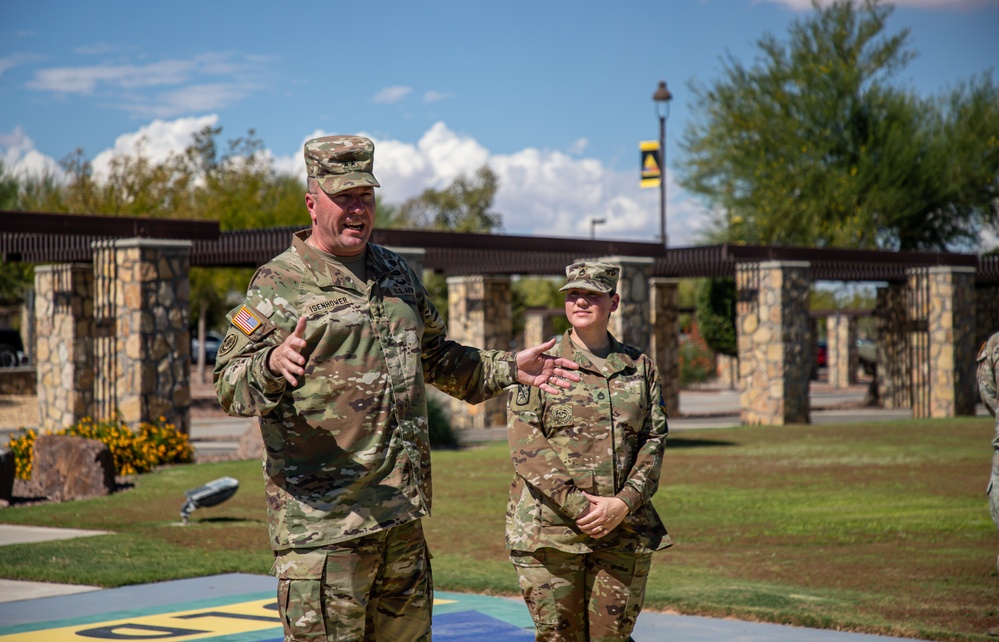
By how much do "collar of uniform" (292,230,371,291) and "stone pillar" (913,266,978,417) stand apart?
80.2 feet

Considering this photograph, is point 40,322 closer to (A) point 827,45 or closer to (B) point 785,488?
(B) point 785,488

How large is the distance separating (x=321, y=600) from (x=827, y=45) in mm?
38160

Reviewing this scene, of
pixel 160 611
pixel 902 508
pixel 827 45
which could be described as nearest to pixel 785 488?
pixel 902 508

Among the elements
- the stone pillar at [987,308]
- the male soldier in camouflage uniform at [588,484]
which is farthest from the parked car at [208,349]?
the male soldier in camouflage uniform at [588,484]

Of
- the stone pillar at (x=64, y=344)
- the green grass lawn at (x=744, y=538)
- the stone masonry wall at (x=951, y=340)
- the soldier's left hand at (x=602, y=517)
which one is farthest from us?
the stone masonry wall at (x=951, y=340)

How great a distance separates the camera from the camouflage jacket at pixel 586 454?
4.82 meters

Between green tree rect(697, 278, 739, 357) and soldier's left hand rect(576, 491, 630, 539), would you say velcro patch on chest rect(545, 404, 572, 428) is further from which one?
green tree rect(697, 278, 739, 357)

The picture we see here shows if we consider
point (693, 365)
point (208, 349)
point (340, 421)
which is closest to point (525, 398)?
point (340, 421)

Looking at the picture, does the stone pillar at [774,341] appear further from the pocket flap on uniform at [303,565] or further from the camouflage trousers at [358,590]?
the pocket flap on uniform at [303,565]

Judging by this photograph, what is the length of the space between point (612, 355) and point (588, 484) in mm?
594

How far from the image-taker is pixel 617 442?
4961 mm

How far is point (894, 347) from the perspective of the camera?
29.5m

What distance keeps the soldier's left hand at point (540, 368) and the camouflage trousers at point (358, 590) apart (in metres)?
0.65

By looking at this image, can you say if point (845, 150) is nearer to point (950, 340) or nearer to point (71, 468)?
point (950, 340)
